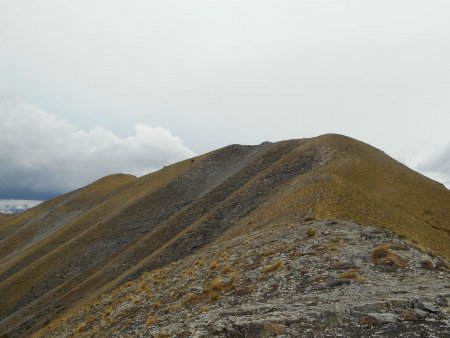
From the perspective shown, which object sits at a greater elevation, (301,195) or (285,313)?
(301,195)

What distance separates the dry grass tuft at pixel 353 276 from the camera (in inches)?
771

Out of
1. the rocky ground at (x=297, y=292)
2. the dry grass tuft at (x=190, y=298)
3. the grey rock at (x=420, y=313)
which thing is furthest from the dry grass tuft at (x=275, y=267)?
the grey rock at (x=420, y=313)

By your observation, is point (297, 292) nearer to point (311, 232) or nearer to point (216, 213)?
point (311, 232)

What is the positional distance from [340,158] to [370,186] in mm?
9692

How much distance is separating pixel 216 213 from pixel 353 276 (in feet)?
113

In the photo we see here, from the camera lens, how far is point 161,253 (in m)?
48.0

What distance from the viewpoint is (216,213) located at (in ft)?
176

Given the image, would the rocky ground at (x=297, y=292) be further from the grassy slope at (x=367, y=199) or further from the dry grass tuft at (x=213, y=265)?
the grassy slope at (x=367, y=199)

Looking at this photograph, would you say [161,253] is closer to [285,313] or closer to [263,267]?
[263,267]

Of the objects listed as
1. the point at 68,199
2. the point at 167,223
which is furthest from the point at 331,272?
the point at 68,199

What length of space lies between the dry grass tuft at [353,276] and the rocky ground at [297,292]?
5 cm

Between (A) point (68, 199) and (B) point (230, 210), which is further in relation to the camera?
(A) point (68, 199)

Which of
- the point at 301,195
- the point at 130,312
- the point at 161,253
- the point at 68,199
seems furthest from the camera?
the point at 68,199

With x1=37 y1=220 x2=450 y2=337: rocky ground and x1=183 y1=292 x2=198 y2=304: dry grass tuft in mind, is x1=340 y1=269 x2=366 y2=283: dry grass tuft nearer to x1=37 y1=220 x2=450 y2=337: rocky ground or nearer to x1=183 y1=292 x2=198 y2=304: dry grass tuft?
x1=37 y1=220 x2=450 y2=337: rocky ground
